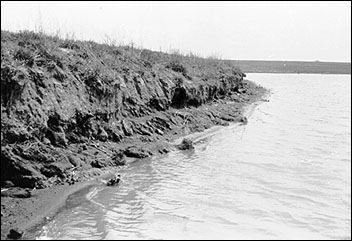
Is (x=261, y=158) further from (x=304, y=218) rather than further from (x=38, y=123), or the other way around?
(x=38, y=123)

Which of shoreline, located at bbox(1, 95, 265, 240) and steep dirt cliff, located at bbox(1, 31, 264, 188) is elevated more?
steep dirt cliff, located at bbox(1, 31, 264, 188)

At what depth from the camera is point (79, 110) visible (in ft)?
35.7

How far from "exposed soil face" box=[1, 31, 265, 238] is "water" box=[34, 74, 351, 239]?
801 mm

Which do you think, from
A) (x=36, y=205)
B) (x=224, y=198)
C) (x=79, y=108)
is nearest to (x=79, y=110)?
(x=79, y=108)

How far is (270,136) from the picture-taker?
53.9 ft

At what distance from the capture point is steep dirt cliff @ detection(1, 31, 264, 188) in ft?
28.7

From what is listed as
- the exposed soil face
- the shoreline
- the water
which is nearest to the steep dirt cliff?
the exposed soil face

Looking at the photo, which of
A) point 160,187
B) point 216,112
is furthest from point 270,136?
point 160,187

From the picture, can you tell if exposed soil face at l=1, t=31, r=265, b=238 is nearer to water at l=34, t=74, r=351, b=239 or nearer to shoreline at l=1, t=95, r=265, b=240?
shoreline at l=1, t=95, r=265, b=240

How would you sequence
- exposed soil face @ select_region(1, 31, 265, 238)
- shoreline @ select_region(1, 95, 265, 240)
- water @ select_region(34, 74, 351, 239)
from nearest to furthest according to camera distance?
shoreline @ select_region(1, 95, 265, 240), water @ select_region(34, 74, 351, 239), exposed soil face @ select_region(1, 31, 265, 238)

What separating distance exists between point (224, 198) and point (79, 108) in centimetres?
425

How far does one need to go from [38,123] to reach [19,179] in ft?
4.75

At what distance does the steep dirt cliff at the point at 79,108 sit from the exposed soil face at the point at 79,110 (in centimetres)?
2

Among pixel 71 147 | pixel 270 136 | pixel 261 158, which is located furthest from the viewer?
pixel 270 136
